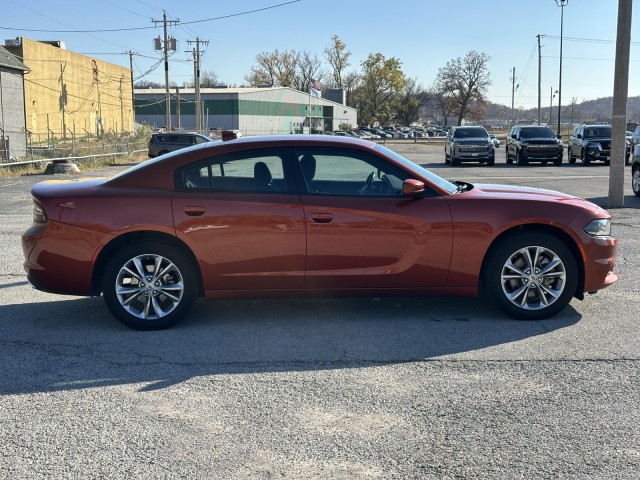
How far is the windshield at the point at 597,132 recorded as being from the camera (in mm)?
34156

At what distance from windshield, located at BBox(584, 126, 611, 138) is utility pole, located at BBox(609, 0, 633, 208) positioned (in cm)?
2077

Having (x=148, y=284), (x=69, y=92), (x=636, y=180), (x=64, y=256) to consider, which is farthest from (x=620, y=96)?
(x=69, y=92)

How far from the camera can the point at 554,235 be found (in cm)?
628

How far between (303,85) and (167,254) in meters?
128

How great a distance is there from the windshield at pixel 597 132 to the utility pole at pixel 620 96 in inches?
818

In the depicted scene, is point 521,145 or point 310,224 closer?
point 310,224

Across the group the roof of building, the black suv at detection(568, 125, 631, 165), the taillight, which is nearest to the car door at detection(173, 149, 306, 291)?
the taillight

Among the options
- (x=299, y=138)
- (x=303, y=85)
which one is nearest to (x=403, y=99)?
(x=303, y=85)

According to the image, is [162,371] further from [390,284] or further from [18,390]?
[390,284]

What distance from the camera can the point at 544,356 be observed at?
209 inches

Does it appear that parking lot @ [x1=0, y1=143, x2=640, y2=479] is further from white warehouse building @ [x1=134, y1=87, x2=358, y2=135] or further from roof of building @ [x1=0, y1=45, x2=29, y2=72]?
white warehouse building @ [x1=134, y1=87, x2=358, y2=135]

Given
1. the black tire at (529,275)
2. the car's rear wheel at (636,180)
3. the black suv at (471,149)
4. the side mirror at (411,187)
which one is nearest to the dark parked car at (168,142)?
the black suv at (471,149)

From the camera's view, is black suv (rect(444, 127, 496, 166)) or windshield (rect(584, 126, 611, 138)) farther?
windshield (rect(584, 126, 611, 138))

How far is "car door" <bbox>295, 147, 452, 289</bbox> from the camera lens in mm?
6027
